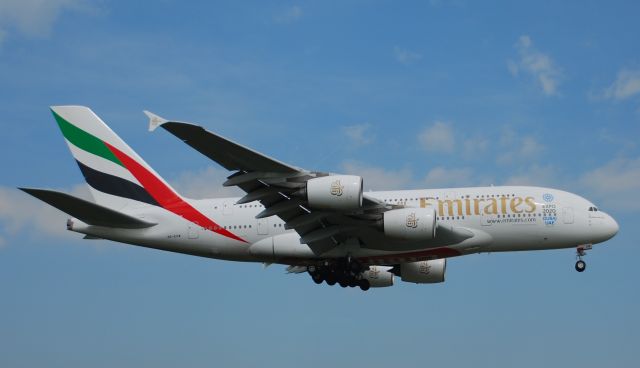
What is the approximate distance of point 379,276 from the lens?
43625 millimetres

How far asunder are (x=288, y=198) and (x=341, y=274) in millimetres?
5550

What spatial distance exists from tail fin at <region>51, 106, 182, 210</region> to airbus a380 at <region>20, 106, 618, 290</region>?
0.20ft

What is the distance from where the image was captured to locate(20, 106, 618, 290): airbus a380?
33.8 meters

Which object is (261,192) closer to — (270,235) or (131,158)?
(270,235)

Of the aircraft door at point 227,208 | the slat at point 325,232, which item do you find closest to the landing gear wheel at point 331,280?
the slat at point 325,232

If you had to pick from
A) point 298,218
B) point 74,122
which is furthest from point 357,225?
point 74,122

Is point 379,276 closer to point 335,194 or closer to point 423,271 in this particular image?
point 423,271

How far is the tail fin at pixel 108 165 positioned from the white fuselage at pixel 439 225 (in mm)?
1287

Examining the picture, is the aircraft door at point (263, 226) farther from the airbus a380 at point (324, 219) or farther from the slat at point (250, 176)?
the slat at point (250, 176)

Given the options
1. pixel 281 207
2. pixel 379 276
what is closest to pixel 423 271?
pixel 379 276

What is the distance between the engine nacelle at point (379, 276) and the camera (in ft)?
143

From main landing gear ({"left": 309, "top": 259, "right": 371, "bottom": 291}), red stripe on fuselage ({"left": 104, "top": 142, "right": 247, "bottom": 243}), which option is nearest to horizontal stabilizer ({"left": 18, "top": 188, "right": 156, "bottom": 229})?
red stripe on fuselage ({"left": 104, "top": 142, "right": 247, "bottom": 243})

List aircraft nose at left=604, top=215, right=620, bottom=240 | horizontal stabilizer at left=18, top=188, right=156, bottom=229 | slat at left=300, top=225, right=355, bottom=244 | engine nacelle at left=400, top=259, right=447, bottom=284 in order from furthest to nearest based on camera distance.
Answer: engine nacelle at left=400, top=259, right=447, bottom=284
aircraft nose at left=604, top=215, right=620, bottom=240
slat at left=300, top=225, right=355, bottom=244
horizontal stabilizer at left=18, top=188, right=156, bottom=229

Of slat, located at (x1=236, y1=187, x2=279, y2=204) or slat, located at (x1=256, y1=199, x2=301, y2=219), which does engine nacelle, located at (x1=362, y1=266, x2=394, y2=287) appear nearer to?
slat, located at (x1=256, y1=199, x2=301, y2=219)
